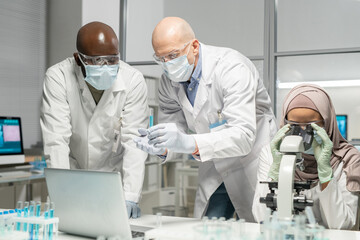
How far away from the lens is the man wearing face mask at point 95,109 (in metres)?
1.96

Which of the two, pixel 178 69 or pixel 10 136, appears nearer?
pixel 178 69

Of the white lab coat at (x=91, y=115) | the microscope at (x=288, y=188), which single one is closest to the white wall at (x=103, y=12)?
the white lab coat at (x=91, y=115)

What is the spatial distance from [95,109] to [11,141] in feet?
7.15

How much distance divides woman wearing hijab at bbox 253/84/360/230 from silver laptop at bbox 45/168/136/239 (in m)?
0.66

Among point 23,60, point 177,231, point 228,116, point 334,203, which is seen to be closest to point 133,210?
point 177,231

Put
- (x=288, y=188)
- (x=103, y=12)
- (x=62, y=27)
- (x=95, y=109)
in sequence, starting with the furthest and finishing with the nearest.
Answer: (x=62, y=27) → (x=103, y=12) → (x=95, y=109) → (x=288, y=188)

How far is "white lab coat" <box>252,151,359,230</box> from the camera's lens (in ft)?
5.49

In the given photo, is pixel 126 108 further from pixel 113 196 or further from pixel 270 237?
pixel 270 237

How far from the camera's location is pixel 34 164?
162 inches

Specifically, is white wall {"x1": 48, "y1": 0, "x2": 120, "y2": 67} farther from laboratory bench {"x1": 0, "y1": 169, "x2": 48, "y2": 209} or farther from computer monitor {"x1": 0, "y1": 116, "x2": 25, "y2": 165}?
laboratory bench {"x1": 0, "y1": 169, "x2": 48, "y2": 209}

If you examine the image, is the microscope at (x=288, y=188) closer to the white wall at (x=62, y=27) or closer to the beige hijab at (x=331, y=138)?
the beige hijab at (x=331, y=138)

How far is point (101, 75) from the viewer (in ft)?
6.57

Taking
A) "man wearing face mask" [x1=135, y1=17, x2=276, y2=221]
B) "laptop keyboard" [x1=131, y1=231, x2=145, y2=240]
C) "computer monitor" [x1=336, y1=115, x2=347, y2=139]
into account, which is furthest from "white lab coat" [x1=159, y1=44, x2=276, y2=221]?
"computer monitor" [x1=336, y1=115, x2=347, y2=139]

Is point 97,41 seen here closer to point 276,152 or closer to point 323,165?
point 276,152
